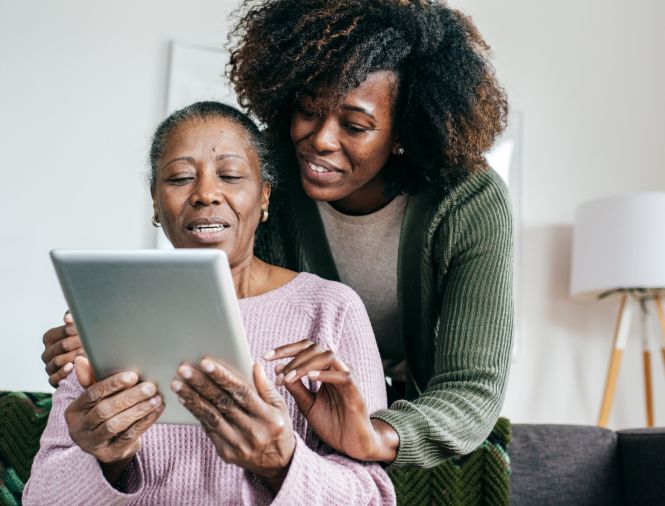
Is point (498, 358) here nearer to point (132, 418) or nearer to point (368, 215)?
point (368, 215)

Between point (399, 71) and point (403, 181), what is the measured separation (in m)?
0.21

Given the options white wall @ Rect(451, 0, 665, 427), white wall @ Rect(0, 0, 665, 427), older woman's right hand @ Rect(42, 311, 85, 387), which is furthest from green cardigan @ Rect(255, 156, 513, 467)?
white wall @ Rect(451, 0, 665, 427)

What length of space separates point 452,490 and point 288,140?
0.78m

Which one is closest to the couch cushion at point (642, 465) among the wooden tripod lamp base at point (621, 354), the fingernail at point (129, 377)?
the fingernail at point (129, 377)

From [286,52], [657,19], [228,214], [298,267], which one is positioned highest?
[657,19]

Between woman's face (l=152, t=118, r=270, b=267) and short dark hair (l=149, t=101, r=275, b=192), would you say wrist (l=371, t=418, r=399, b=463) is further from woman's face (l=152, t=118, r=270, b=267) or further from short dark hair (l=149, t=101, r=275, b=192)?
short dark hair (l=149, t=101, r=275, b=192)

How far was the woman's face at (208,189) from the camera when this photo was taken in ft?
4.53

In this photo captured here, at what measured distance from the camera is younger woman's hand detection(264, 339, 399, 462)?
1.11m

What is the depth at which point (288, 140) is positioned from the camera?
5.54 feet

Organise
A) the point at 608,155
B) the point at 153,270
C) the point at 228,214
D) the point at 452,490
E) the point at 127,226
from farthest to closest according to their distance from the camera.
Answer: the point at 608,155, the point at 127,226, the point at 452,490, the point at 228,214, the point at 153,270

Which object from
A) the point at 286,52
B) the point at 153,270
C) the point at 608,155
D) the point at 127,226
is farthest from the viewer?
the point at 608,155

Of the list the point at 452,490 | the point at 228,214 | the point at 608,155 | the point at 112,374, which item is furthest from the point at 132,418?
the point at 608,155

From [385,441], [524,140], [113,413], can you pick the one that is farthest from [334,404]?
[524,140]

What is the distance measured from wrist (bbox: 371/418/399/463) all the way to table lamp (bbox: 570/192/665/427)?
2.10 metres
